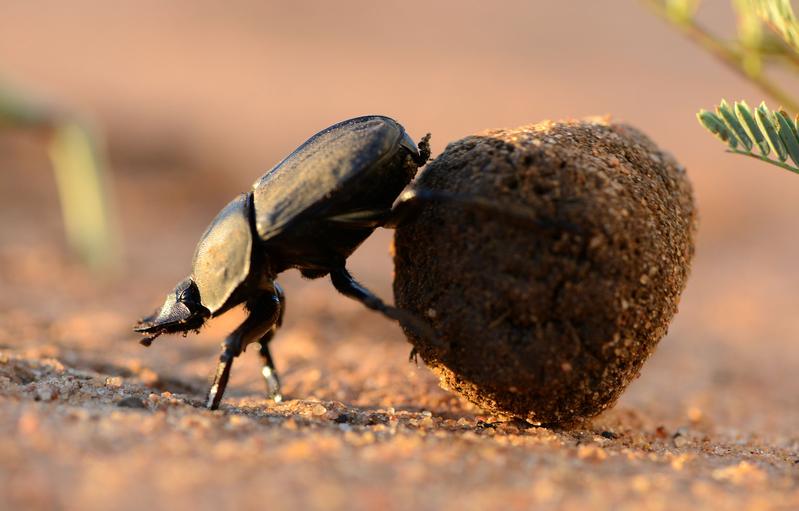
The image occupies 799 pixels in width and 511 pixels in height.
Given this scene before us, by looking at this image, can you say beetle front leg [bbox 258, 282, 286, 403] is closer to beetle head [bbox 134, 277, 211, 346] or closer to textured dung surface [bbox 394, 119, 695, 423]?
beetle head [bbox 134, 277, 211, 346]

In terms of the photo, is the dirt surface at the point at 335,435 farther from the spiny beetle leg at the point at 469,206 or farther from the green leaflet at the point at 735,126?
the green leaflet at the point at 735,126

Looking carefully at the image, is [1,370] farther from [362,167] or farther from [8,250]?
[8,250]

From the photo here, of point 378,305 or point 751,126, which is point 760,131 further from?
point 378,305

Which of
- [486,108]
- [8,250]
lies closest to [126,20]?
[486,108]

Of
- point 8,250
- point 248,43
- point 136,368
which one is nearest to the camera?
point 136,368

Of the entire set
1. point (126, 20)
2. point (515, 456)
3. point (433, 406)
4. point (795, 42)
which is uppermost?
point (126, 20)

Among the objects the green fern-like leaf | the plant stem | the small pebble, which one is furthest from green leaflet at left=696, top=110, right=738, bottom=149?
the small pebble
